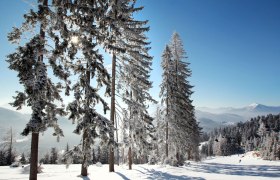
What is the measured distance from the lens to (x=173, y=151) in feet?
104

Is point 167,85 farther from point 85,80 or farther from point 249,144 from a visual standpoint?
point 249,144

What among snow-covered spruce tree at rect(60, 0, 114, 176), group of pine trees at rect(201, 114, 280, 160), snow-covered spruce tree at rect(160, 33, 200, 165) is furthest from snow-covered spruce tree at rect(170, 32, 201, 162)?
group of pine trees at rect(201, 114, 280, 160)

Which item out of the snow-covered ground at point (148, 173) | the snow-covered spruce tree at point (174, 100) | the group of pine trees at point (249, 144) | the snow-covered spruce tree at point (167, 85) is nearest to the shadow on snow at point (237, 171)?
the snow-covered ground at point (148, 173)

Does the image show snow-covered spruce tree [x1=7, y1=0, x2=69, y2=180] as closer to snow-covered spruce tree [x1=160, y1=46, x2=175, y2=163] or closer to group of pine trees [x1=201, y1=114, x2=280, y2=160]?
snow-covered spruce tree [x1=160, y1=46, x2=175, y2=163]

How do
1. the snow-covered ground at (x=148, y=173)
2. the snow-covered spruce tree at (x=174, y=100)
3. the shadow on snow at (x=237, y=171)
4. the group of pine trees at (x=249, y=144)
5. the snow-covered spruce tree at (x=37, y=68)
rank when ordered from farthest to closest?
the group of pine trees at (x=249, y=144) < the snow-covered spruce tree at (x=174, y=100) < the shadow on snow at (x=237, y=171) < the snow-covered ground at (x=148, y=173) < the snow-covered spruce tree at (x=37, y=68)

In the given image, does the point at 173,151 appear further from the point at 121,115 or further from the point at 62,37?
the point at 62,37

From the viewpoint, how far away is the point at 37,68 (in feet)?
33.2

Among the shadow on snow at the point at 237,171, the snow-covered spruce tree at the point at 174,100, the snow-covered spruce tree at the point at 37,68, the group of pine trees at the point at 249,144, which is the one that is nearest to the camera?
the snow-covered spruce tree at the point at 37,68

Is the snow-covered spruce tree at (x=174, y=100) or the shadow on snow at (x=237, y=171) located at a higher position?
the snow-covered spruce tree at (x=174, y=100)

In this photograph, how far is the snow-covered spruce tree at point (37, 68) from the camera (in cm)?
994

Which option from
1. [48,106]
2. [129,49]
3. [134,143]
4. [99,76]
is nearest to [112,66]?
[129,49]

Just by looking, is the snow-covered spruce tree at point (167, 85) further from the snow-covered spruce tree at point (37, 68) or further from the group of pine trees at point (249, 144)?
the group of pine trees at point (249, 144)

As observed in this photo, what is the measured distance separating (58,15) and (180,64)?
2859cm

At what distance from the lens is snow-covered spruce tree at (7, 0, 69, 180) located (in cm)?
994
